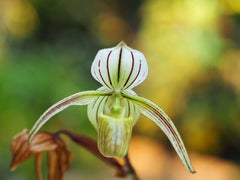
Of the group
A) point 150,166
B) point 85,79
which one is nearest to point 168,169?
point 150,166

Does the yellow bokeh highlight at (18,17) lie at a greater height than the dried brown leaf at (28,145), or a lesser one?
greater

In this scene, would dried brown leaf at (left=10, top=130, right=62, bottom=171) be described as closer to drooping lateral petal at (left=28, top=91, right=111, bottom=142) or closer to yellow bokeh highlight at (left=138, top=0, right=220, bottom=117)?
drooping lateral petal at (left=28, top=91, right=111, bottom=142)

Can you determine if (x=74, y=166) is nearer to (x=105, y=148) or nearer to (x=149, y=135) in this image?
(x=149, y=135)

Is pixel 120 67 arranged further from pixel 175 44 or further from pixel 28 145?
pixel 175 44

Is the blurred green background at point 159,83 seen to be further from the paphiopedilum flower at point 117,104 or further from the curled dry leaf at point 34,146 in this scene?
the paphiopedilum flower at point 117,104

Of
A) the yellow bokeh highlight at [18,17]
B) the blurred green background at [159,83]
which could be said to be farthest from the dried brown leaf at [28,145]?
the yellow bokeh highlight at [18,17]

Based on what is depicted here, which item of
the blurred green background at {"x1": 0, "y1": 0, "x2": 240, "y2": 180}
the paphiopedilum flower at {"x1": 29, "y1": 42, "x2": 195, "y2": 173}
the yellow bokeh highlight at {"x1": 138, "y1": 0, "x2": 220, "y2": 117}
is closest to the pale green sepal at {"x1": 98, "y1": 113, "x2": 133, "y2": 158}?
the paphiopedilum flower at {"x1": 29, "y1": 42, "x2": 195, "y2": 173}

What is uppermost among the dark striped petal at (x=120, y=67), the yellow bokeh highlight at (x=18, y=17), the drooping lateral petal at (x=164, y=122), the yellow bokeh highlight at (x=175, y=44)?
the yellow bokeh highlight at (x=18, y=17)
